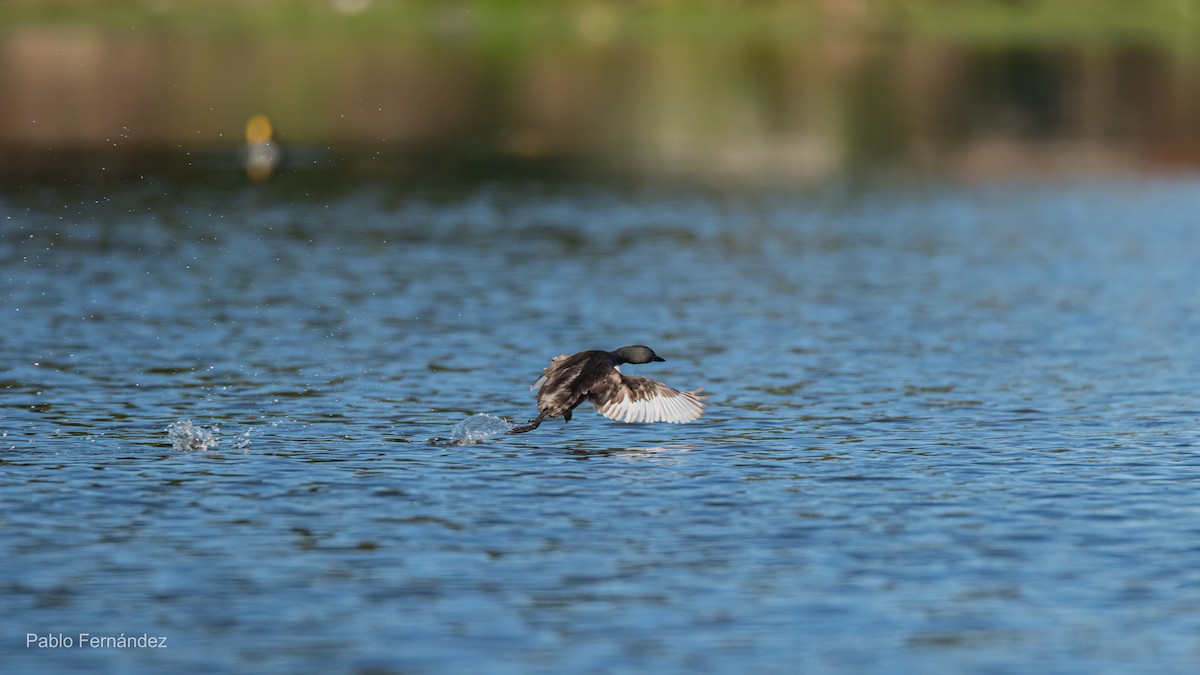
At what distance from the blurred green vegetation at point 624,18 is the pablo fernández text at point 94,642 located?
110m

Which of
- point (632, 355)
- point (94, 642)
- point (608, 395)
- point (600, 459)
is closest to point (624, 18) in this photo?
point (632, 355)

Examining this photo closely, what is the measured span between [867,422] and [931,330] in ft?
25.6

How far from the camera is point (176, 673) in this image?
45.3ft

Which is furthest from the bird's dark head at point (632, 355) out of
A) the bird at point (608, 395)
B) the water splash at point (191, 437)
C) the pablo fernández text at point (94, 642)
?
the pablo fernández text at point (94, 642)

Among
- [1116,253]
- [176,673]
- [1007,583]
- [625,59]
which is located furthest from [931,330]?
[625,59]

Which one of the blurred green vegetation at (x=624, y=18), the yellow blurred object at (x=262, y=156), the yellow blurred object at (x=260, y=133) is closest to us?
the yellow blurred object at (x=262, y=156)

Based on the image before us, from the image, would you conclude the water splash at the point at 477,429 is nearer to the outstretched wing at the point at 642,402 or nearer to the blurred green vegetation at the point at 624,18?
the outstretched wing at the point at 642,402

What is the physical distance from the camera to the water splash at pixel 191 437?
21.1 meters

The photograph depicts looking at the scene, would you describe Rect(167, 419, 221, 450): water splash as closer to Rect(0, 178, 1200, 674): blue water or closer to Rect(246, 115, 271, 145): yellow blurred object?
Rect(0, 178, 1200, 674): blue water

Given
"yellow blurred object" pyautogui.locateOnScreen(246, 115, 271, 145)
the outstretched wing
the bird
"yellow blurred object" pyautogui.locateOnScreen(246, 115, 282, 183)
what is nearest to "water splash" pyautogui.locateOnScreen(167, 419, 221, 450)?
the bird

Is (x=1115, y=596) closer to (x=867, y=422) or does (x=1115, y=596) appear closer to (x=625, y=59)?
(x=867, y=422)

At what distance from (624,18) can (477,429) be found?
11478cm

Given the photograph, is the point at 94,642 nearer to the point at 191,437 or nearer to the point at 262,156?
the point at 191,437

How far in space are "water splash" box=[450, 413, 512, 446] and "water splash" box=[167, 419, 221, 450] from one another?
270cm
